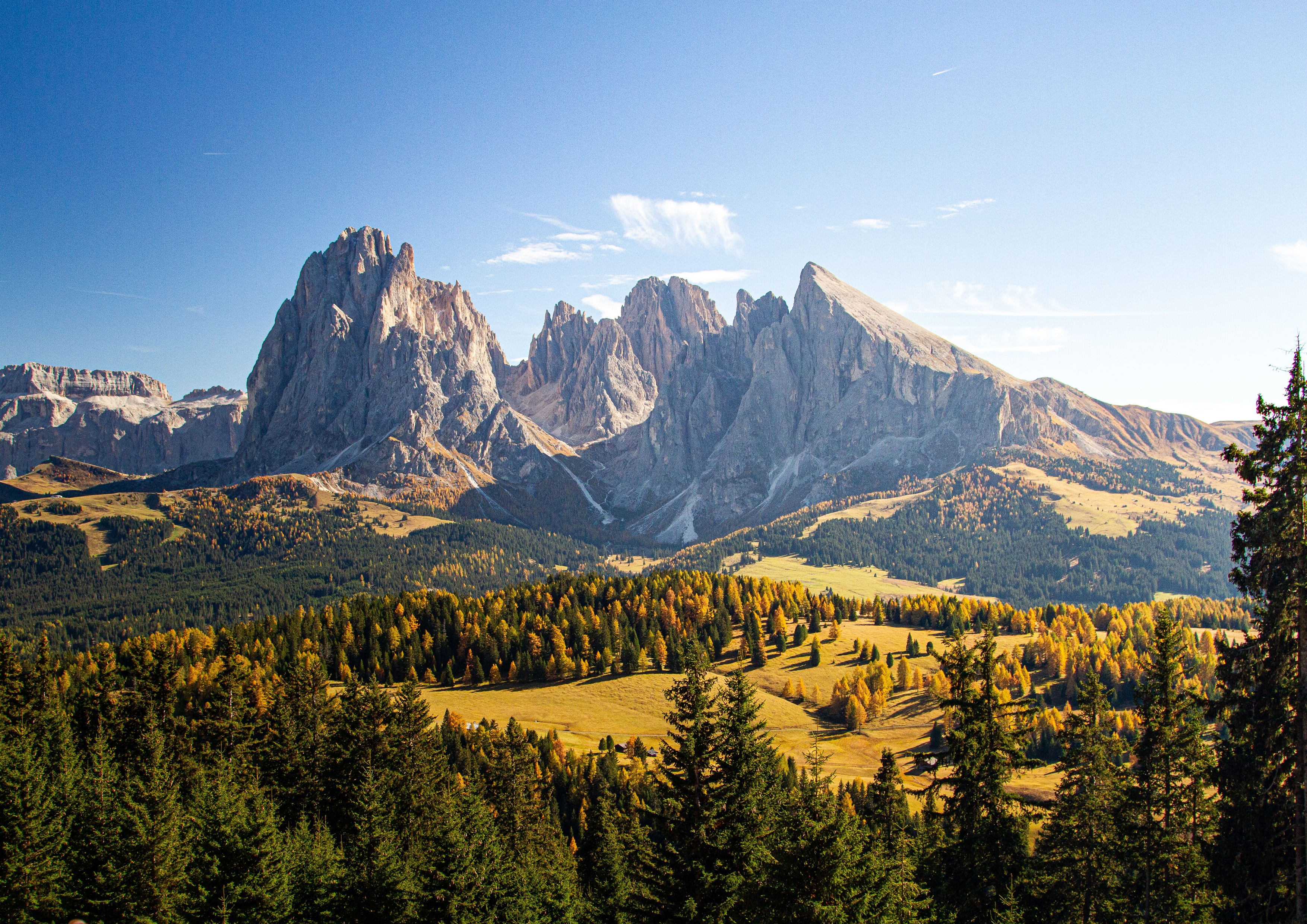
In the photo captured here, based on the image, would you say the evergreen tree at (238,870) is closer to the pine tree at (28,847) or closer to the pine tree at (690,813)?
the pine tree at (28,847)

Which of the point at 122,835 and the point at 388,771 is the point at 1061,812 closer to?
the point at 388,771

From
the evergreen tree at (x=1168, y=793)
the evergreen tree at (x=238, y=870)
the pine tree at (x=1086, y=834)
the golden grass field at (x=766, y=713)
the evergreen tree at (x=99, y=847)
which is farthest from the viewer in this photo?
the golden grass field at (x=766, y=713)

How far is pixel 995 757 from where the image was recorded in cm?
2741

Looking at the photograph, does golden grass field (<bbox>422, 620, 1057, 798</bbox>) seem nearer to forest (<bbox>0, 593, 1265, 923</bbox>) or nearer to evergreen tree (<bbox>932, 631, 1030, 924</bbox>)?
Answer: forest (<bbox>0, 593, 1265, 923</bbox>)

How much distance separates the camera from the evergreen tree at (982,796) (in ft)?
89.4

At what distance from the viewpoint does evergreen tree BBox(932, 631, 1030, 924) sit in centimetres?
2725

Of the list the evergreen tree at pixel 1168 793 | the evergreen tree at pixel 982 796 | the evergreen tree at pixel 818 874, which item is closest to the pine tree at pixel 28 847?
the evergreen tree at pixel 818 874

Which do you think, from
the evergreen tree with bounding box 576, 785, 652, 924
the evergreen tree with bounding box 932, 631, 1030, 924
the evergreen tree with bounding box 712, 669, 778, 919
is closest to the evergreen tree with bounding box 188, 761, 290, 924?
the evergreen tree with bounding box 576, 785, 652, 924

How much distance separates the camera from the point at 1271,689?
20.9 m

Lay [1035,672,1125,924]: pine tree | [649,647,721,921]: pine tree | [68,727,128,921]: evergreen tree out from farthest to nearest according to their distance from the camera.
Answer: [68,727,128,921]: evergreen tree, [1035,672,1125,924]: pine tree, [649,647,721,921]: pine tree

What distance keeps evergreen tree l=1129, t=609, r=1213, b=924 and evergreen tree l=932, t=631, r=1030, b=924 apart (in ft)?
18.9

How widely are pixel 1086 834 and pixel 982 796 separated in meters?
8.80

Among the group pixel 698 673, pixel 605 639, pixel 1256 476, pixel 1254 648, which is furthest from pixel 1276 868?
pixel 605 639

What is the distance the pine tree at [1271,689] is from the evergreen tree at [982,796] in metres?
6.79
